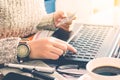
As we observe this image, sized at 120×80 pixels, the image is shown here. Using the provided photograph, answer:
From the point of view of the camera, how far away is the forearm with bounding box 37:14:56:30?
1158mm

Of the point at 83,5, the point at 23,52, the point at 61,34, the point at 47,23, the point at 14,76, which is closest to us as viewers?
the point at 14,76

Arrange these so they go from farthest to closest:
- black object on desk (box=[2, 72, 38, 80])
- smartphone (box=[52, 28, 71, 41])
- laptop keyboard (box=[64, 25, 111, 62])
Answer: smartphone (box=[52, 28, 71, 41])
laptop keyboard (box=[64, 25, 111, 62])
black object on desk (box=[2, 72, 38, 80])

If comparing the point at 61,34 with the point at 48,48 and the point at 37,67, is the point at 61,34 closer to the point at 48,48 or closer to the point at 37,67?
the point at 48,48

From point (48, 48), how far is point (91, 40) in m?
0.16

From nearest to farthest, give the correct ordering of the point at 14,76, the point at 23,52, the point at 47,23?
the point at 14,76, the point at 23,52, the point at 47,23

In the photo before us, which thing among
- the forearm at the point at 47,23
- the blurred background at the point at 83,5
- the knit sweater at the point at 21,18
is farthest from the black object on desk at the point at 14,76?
the blurred background at the point at 83,5

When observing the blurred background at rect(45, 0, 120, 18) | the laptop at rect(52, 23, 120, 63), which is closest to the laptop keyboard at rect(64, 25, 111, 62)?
the laptop at rect(52, 23, 120, 63)

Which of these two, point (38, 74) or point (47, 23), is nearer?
point (38, 74)

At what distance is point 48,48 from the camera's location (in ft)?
2.77

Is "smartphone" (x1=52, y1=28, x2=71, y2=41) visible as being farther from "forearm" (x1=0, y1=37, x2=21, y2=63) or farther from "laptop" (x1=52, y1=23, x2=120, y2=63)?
"forearm" (x1=0, y1=37, x2=21, y2=63)

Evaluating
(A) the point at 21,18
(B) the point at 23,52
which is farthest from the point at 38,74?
(A) the point at 21,18

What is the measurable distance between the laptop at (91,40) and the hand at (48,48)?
2 centimetres

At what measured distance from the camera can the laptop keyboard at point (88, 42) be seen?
2.63 ft

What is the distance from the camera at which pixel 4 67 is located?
78 centimetres
